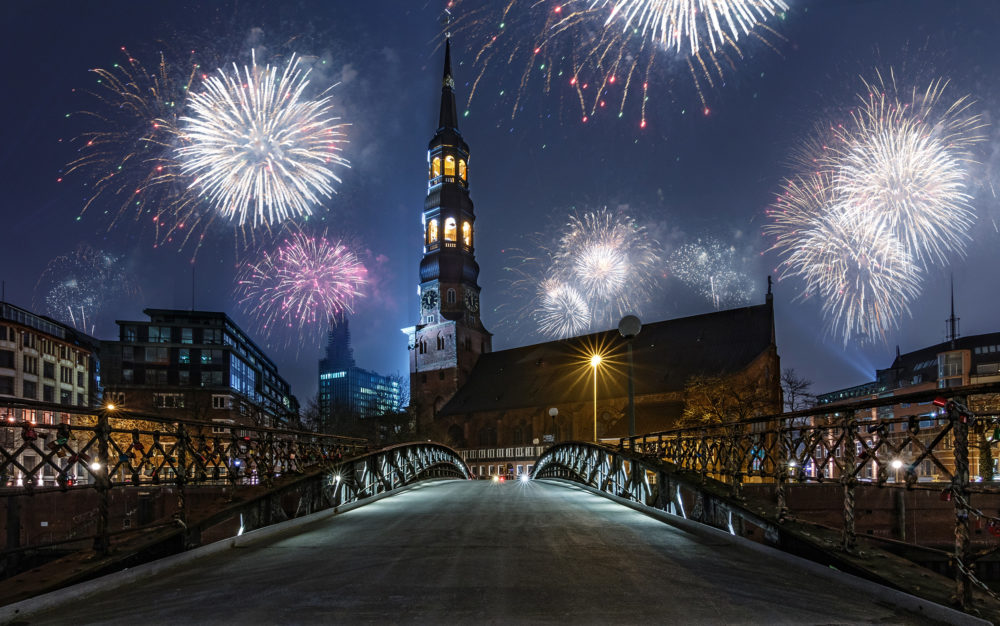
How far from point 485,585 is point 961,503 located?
12.9 feet

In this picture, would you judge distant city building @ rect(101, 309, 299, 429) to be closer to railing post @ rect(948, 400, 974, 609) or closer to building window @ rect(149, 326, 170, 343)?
building window @ rect(149, 326, 170, 343)

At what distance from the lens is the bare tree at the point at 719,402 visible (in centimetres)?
4550

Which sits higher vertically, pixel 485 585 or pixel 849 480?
pixel 849 480

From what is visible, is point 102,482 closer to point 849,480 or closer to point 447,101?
point 849,480

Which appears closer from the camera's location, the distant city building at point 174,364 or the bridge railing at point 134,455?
the bridge railing at point 134,455

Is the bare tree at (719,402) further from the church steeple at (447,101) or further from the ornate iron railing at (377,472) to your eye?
Answer: the church steeple at (447,101)

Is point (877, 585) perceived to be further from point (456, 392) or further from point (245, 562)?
point (456, 392)

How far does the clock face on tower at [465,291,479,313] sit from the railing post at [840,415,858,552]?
276 ft

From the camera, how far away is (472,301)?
93000mm

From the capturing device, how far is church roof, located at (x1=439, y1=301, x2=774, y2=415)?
70375 millimetres

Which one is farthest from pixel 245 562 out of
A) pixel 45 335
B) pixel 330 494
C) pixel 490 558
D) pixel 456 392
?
pixel 456 392

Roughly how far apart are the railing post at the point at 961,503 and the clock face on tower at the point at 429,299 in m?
85.3

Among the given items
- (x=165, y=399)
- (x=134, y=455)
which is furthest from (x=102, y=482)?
(x=165, y=399)

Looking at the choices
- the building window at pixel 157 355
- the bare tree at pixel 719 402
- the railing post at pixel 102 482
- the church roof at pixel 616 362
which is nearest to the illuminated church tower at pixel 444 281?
the church roof at pixel 616 362
